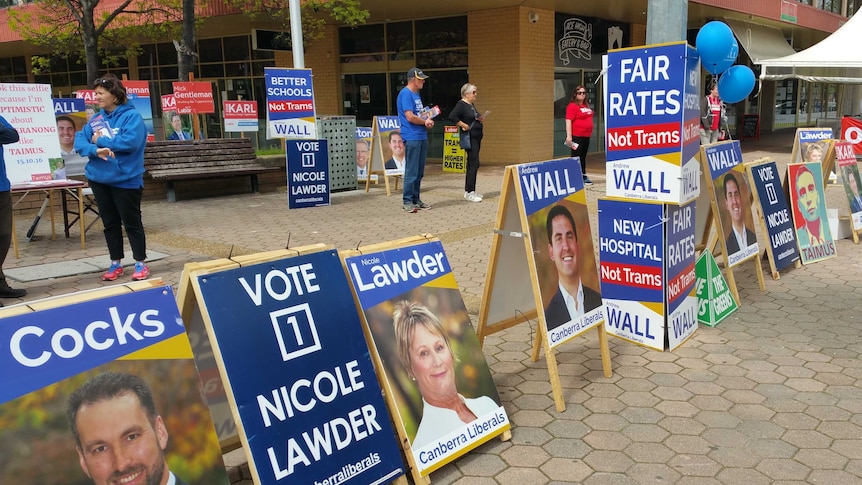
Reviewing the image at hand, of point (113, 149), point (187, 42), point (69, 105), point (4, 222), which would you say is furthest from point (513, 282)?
point (187, 42)

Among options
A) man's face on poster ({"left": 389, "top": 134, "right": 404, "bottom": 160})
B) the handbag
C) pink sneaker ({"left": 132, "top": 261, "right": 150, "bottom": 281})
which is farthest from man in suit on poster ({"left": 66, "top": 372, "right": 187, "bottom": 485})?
man's face on poster ({"left": 389, "top": 134, "right": 404, "bottom": 160})

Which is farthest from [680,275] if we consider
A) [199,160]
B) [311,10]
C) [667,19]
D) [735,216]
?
[311,10]

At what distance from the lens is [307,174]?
10.1 meters

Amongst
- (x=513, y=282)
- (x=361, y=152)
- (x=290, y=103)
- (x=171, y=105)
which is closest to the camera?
(x=513, y=282)

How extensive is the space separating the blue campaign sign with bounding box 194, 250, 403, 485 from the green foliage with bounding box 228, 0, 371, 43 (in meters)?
12.0

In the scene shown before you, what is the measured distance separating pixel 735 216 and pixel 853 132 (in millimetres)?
11808

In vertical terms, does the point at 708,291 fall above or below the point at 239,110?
below

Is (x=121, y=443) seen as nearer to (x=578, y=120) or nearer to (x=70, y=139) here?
(x=70, y=139)

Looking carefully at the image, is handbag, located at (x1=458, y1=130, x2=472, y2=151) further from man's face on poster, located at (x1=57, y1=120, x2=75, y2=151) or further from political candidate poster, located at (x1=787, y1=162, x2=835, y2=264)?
man's face on poster, located at (x1=57, y1=120, x2=75, y2=151)

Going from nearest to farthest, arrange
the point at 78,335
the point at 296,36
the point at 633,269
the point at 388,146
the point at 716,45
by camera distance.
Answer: the point at 78,335, the point at 633,269, the point at 716,45, the point at 296,36, the point at 388,146

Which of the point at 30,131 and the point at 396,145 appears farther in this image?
the point at 396,145

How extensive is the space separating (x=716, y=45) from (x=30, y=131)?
6941 mm

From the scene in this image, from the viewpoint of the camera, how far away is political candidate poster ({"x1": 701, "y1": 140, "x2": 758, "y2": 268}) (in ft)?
17.6

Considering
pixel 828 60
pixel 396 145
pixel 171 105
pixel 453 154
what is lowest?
pixel 453 154
